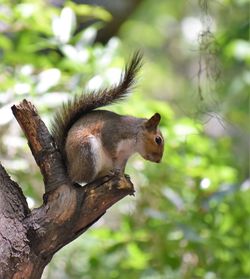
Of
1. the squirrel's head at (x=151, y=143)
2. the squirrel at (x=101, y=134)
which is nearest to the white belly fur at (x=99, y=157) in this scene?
the squirrel at (x=101, y=134)

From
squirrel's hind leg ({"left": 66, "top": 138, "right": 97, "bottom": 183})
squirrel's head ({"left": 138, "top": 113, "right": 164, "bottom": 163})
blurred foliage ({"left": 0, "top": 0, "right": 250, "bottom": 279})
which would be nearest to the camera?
squirrel's hind leg ({"left": 66, "top": 138, "right": 97, "bottom": 183})

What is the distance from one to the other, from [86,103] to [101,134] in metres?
0.13

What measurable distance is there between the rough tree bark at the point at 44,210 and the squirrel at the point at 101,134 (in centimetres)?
11

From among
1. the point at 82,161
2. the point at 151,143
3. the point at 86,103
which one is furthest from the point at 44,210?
the point at 151,143

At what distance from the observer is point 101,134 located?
2.41 m

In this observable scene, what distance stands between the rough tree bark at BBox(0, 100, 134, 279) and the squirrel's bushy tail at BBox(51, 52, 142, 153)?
251 mm

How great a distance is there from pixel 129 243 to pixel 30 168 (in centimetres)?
56

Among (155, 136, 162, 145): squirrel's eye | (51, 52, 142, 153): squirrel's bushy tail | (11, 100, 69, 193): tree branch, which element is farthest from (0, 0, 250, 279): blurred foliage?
(11, 100, 69, 193): tree branch

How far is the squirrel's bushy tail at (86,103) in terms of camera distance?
230 cm

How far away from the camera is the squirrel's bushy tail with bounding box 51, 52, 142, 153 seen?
2303 millimetres

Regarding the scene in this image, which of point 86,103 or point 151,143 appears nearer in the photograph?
point 86,103

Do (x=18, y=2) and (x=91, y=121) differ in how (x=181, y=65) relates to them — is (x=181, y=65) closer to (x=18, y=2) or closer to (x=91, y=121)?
(x=18, y=2)

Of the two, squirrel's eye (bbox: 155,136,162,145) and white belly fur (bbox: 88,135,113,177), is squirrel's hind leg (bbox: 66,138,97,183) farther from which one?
squirrel's eye (bbox: 155,136,162,145)

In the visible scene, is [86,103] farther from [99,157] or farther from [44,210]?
[44,210]
